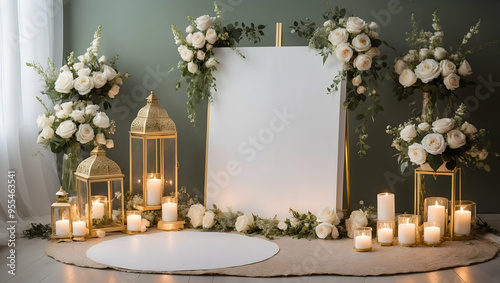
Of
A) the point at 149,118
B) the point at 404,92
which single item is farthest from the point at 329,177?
the point at 149,118

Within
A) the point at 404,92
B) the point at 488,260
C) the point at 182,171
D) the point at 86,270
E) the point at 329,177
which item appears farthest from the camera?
the point at 182,171

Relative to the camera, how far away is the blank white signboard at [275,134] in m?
4.38

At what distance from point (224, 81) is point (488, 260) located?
2052 millimetres

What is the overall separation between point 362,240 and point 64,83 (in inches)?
87.8

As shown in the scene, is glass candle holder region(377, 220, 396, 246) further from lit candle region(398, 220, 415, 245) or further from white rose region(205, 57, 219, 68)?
white rose region(205, 57, 219, 68)

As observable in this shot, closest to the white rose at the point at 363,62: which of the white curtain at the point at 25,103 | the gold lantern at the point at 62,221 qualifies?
the gold lantern at the point at 62,221

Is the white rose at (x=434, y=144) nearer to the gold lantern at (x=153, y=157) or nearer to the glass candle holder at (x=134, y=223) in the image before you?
the gold lantern at (x=153, y=157)

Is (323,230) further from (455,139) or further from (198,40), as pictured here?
(198,40)

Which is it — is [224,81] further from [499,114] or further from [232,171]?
[499,114]

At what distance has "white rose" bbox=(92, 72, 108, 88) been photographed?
457cm

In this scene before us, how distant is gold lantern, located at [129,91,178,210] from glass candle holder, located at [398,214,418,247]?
5.04ft

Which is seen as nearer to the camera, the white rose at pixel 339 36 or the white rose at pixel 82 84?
the white rose at pixel 339 36

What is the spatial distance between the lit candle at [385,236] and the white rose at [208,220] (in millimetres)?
1113

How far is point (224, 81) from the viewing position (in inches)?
180
